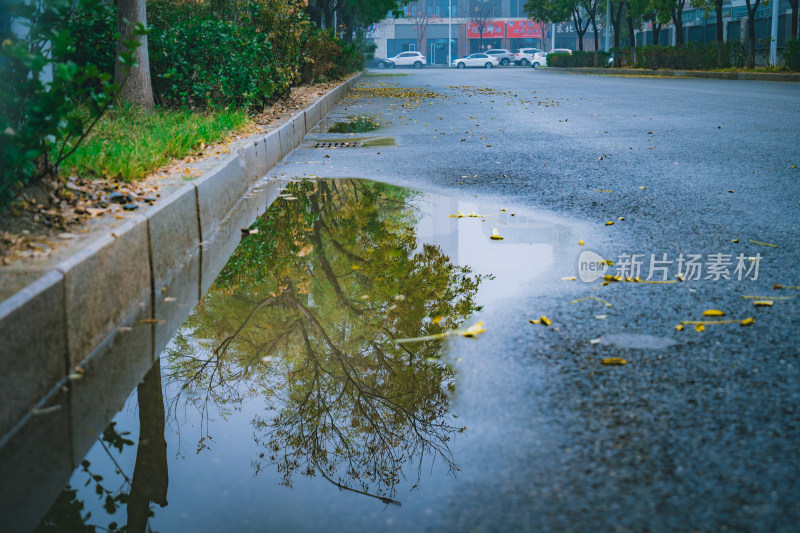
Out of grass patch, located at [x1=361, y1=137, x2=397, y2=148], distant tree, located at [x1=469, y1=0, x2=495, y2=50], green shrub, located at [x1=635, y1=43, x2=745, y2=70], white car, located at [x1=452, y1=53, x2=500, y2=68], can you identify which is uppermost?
distant tree, located at [x1=469, y1=0, x2=495, y2=50]

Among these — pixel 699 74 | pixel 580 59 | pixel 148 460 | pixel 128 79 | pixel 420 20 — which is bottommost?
pixel 148 460

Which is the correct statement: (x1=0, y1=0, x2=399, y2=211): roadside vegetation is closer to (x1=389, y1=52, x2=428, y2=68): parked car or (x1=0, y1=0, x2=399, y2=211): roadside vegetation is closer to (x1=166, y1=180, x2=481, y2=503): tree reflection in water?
(x1=166, y1=180, x2=481, y2=503): tree reflection in water

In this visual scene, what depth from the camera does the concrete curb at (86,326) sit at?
248 centimetres

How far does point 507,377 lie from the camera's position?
3.05 meters

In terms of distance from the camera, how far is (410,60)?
7162cm

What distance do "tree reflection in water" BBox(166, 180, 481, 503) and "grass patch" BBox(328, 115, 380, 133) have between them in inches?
268

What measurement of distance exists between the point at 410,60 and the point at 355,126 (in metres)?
60.5

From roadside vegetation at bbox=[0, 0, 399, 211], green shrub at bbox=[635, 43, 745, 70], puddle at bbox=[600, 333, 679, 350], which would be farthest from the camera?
green shrub at bbox=[635, 43, 745, 70]

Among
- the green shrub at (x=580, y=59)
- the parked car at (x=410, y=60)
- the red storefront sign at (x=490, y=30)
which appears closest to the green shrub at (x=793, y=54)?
the green shrub at (x=580, y=59)


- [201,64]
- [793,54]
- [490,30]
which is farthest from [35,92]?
[490,30]

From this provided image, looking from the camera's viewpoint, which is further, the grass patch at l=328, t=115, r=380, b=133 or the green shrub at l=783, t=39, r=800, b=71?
the green shrub at l=783, t=39, r=800, b=71

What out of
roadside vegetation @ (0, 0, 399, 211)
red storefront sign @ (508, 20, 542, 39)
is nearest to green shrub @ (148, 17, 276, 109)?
roadside vegetation @ (0, 0, 399, 211)

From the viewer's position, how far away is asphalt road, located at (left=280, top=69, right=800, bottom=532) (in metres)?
2.14

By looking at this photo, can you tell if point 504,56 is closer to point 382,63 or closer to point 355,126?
point 382,63
